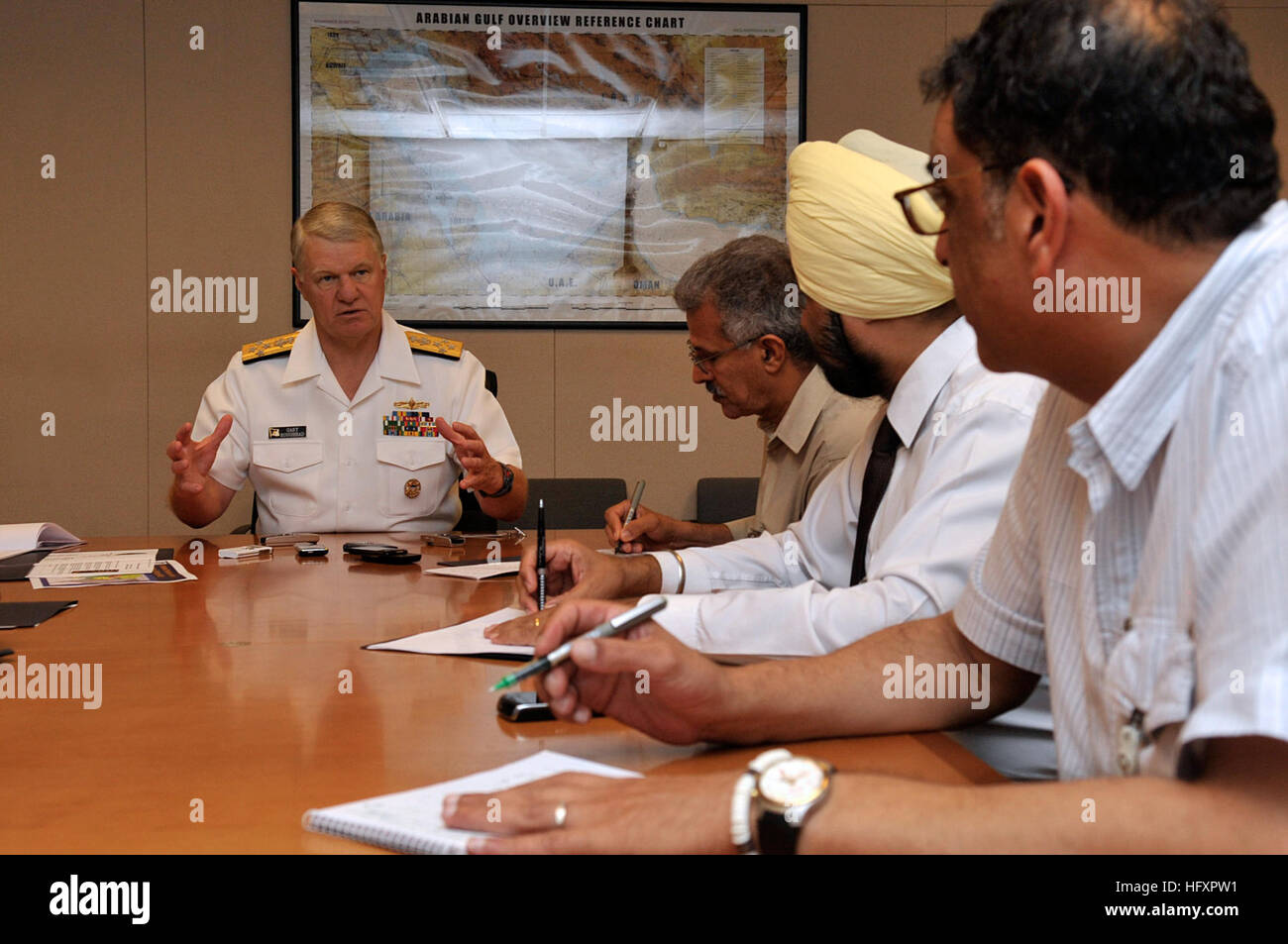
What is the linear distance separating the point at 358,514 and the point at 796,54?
8.75 feet

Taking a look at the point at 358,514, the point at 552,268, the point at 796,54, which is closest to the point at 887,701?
the point at 358,514

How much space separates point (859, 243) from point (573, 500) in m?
2.63

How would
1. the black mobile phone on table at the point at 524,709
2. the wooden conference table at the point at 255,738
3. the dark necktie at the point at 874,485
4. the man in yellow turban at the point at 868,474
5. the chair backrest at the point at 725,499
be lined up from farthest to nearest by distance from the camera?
the chair backrest at the point at 725,499
the dark necktie at the point at 874,485
the man in yellow turban at the point at 868,474
the black mobile phone on table at the point at 524,709
the wooden conference table at the point at 255,738

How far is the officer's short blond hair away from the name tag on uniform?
0.49 m

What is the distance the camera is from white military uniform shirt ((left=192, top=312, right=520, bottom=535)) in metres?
3.47

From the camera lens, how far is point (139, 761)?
1.21 m

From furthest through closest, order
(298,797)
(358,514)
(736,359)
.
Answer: (358,514) < (736,359) < (298,797)

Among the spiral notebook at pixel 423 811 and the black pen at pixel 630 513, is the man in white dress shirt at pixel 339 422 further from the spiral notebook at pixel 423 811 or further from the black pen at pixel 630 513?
the spiral notebook at pixel 423 811

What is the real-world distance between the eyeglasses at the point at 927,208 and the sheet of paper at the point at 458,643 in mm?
796

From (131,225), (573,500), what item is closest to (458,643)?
(573,500)

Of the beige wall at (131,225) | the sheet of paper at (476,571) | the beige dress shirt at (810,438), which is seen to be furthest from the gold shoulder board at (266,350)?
the beige dress shirt at (810,438)

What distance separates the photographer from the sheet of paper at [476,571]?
2499mm

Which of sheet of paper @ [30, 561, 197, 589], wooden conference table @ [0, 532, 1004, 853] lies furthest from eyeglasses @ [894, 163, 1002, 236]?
sheet of paper @ [30, 561, 197, 589]
